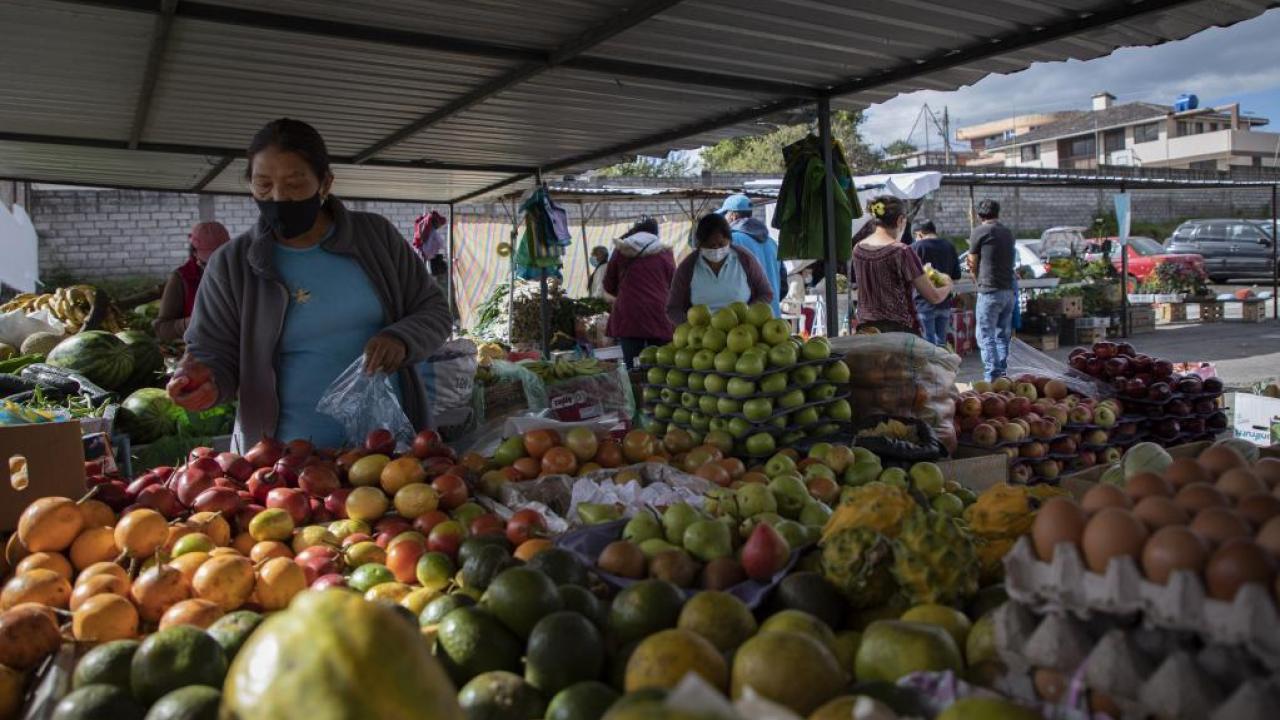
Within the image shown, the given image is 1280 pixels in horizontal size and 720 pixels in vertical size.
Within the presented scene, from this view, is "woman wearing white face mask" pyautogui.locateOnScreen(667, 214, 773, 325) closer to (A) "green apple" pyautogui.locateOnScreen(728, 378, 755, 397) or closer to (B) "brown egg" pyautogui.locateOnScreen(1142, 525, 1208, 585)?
(A) "green apple" pyautogui.locateOnScreen(728, 378, 755, 397)

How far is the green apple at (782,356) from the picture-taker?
398 cm

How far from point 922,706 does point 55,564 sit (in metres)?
2.13

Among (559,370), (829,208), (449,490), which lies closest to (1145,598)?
(449,490)

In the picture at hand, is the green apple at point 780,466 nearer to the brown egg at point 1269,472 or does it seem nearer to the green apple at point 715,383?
the green apple at point 715,383

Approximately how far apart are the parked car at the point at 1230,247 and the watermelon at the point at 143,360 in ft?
84.9

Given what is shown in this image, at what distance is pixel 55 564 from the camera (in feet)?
7.21

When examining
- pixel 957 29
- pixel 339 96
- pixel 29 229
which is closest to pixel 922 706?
pixel 957 29

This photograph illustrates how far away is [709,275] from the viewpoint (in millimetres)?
6391

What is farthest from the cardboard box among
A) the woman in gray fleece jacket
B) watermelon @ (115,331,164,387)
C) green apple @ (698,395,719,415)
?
watermelon @ (115,331,164,387)

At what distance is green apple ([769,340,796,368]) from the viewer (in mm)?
3980

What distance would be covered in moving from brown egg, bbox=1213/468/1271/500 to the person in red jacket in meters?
6.32

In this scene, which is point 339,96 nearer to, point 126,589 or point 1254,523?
point 126,589

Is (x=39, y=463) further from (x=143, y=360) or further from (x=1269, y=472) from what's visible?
(x=143, y=360)

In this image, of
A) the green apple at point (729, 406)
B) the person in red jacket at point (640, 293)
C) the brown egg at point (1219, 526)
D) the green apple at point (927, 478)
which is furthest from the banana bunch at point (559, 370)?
the brown egg at point (1219, 526)
